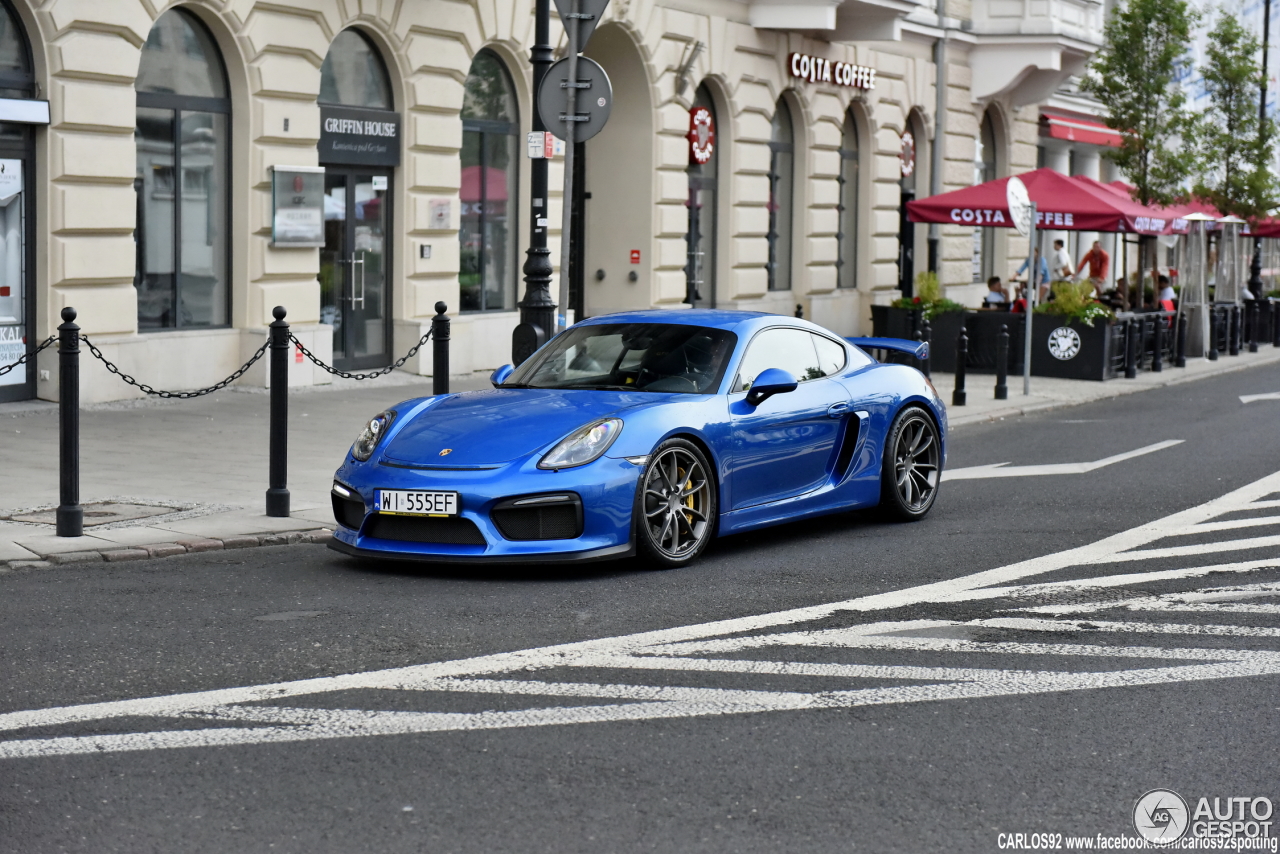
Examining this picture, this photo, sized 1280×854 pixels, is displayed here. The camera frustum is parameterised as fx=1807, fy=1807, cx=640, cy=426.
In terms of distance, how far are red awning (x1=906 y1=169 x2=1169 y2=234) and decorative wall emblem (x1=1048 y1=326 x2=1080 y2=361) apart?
1.35 metres

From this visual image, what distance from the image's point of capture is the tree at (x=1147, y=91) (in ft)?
106

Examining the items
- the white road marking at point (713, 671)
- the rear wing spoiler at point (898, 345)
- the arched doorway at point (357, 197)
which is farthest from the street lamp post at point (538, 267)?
the arched doorway at point (357, 197)

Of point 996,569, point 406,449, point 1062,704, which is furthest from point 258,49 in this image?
point 1062,704

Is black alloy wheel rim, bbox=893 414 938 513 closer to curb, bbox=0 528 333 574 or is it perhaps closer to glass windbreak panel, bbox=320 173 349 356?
curb, bbox=0 528 333 574

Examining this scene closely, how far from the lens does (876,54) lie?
30859mm

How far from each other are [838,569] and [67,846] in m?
4.95

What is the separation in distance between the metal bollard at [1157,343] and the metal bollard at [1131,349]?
3.25 ft

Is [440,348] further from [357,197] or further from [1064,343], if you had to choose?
[1064,343]

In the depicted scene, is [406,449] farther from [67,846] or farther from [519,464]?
[67,846]

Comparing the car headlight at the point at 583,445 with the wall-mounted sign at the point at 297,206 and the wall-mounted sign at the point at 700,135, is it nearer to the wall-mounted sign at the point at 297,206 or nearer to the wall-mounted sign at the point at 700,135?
the wall-mounted sign at the point at 297,206

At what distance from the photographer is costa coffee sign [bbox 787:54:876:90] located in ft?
91.8

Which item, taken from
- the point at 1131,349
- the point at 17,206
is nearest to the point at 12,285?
the point at 17,206

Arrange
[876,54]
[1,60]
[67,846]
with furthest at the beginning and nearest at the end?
[876,54], [1,60], [67,846]

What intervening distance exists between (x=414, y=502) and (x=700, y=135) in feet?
60.6
